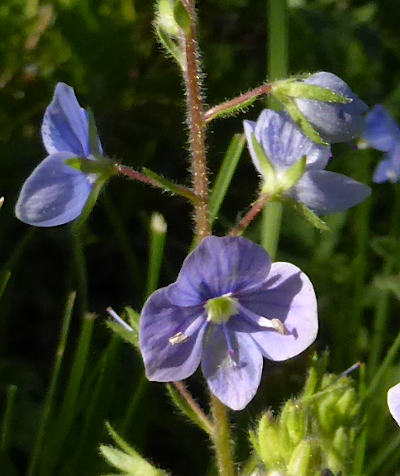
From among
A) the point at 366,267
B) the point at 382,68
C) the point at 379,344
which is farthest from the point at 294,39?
the point at 379,344

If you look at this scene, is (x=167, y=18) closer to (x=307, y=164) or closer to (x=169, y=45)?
(x=169, y=45)

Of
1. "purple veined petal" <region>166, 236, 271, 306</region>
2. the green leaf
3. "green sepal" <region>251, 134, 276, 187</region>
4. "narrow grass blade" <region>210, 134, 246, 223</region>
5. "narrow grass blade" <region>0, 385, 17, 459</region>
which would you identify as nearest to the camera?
"purple veined petal" <region>166, 236, 271, 306</region>

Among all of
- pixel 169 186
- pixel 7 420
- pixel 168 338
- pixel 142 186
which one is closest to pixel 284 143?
pixel 169 186

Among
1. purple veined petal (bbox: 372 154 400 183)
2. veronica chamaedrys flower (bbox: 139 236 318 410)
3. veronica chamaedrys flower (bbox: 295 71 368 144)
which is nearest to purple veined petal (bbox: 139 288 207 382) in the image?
veronica chamaedrys flower (bbox: 139 236 318 410)

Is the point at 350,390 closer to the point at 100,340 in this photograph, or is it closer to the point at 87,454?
the point at 87,454

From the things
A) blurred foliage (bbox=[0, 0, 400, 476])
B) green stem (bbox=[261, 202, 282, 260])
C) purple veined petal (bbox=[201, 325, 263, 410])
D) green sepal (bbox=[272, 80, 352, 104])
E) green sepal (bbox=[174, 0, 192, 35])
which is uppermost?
green sepal (bbox=[174, 0, 192, 35])

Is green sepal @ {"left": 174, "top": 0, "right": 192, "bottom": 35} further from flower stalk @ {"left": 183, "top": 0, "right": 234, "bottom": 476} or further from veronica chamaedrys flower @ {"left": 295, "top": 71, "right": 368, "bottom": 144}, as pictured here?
veronica chamaedrys flower @ {"left": 295, "top": 71, "right": 368, "bottom": 144}
